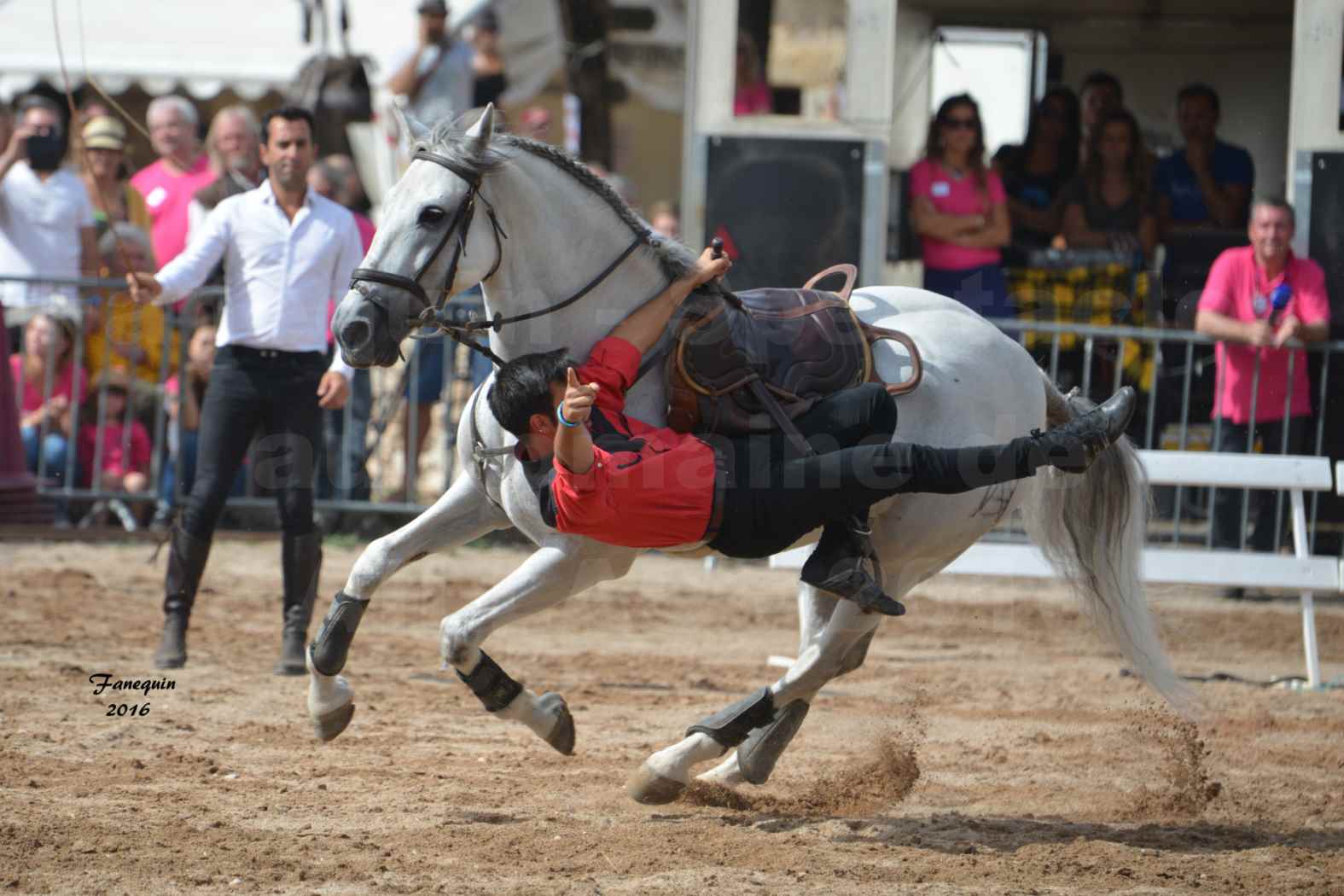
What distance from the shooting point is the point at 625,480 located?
184 inches

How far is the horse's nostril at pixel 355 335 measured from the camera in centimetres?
464

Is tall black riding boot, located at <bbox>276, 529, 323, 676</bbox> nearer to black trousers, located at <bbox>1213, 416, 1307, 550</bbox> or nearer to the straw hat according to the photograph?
the straw hat

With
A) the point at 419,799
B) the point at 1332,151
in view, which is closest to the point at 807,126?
the point at 1332,151

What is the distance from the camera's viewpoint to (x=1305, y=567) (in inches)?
315

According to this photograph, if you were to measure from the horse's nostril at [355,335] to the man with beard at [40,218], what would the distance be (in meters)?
6.26

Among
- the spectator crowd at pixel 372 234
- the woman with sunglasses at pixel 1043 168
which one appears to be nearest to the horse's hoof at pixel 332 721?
the spectator crowd at pixel 372 234

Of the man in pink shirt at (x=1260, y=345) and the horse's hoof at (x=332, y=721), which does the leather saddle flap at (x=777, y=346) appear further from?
the man in pink shirt at (x=1260, y=345)

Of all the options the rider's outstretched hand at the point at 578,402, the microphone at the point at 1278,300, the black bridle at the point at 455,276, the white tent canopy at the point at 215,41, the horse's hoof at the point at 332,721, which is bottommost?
the horse's hoof at the point at 332,721

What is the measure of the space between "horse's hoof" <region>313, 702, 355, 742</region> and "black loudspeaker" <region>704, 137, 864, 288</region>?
4.79 meters

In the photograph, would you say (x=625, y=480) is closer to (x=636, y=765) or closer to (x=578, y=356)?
(x=578, y=356)

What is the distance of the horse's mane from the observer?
4918 millimetres

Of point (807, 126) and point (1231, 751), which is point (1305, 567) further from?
point (807, 126)

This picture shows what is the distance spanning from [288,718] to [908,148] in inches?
271

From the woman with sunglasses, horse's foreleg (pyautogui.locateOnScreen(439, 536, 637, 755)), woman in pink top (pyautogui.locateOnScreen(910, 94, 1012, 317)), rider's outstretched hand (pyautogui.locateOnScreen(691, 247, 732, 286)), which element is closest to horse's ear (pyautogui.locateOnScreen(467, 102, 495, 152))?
rider's outstretched hand (pyautogui.locateOnScreen(691, 247, 732, 286))
